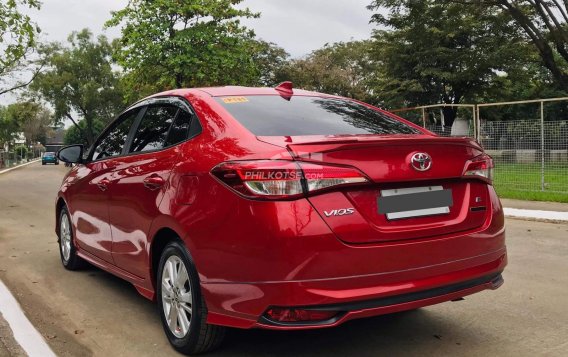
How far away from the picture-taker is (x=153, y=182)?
146 inches

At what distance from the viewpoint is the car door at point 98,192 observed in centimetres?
464

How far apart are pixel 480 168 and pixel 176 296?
2057 millimetres

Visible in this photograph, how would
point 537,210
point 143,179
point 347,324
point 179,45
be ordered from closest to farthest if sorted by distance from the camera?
1. point 143,179
2. point 347,324
3. point 537,210
4. point 179,45

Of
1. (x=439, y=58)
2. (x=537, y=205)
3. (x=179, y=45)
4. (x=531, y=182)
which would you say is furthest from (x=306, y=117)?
(x=439, y=58)

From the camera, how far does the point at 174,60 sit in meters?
23.2

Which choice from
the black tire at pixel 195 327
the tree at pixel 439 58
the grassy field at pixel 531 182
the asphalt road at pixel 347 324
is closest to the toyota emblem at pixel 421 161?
the asphalt road at pixel 347 324

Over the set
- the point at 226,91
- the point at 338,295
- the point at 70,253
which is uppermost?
the point at 226,91

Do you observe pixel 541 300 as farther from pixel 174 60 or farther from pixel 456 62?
pixel 456 62

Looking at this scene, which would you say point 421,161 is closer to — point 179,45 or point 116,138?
point 116,138

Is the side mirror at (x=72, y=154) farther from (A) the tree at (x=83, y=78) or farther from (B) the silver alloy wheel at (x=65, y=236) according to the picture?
(A) the tree at (x=83, y=78)

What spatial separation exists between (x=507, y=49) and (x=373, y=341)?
109 feet

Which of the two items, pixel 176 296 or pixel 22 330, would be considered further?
pixel 22 330

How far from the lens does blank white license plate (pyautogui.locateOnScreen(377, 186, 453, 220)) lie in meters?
3.01

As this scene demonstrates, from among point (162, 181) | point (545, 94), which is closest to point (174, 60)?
point (162, 181)
